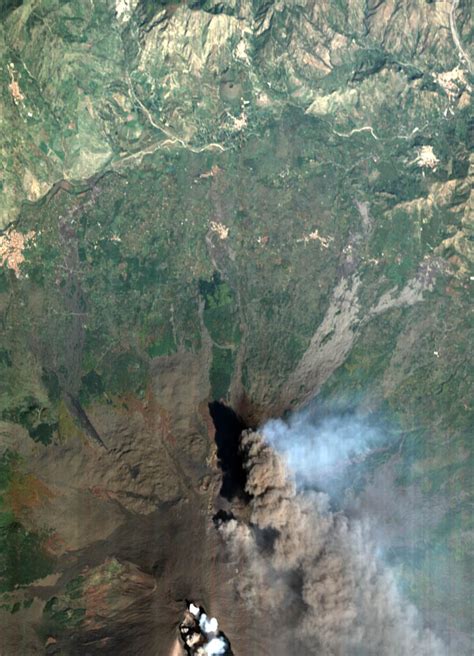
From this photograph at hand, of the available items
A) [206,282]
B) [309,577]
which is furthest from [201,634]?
[206,282]

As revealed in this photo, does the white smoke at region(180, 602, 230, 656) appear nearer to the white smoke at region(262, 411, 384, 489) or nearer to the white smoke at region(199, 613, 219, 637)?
the white smoke at region(199, 613, 219, 637)

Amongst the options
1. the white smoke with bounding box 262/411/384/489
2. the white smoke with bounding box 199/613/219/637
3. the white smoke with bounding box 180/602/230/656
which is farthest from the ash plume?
the white smoke with bounding box 180/602/230/656

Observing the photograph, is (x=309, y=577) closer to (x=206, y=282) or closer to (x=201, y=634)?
(x=201, y=634)

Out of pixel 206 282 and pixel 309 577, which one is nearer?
pixel 309 577

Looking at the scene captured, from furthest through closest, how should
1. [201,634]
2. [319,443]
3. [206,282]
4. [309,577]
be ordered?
[206,282] < [319,443] < [309,577] < [201,634]

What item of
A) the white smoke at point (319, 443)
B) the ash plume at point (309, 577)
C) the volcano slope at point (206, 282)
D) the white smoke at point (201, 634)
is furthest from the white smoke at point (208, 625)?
the white smoke at point (319, 443)

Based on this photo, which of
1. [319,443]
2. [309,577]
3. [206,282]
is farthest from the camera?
[206,282]
